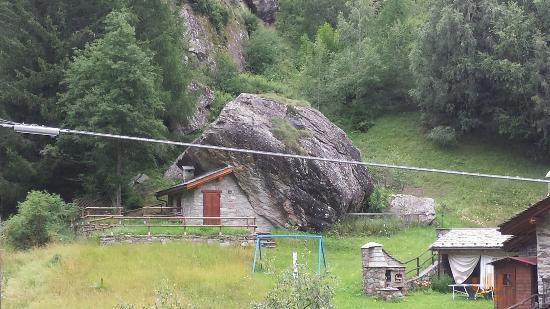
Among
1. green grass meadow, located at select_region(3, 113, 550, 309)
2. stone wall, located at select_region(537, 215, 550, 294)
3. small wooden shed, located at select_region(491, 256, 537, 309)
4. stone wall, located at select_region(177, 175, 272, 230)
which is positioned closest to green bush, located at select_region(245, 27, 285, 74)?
green grass meadow, located at select_region(3, 113, 550, 309)

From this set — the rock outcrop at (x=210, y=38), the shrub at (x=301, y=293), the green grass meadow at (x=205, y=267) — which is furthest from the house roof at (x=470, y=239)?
the rock outcrop at (x=210, y=38)

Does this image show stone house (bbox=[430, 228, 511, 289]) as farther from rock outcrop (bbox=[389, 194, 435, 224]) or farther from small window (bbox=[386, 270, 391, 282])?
rock outcrop (bbox=[389, 194, 435, 224])

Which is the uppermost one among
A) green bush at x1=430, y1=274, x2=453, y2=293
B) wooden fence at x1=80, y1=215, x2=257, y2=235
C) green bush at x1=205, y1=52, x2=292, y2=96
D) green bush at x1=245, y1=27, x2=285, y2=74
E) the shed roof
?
green bush at x1=245, y1=27, x2=285, y2=74

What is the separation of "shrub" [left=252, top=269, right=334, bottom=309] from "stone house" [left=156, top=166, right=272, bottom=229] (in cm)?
2189

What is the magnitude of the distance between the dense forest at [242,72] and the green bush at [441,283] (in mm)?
15770

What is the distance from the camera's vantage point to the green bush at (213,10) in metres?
64.8

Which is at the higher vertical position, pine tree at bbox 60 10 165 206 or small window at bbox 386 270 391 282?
pine tree at bbox 60 10 165 206

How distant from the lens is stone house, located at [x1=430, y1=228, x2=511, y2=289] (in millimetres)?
33875

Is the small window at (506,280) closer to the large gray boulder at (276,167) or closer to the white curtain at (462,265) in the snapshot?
the white curtain at (462,265)

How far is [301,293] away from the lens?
1759cm

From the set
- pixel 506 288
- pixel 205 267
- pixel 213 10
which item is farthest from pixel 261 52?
pixel 506 288

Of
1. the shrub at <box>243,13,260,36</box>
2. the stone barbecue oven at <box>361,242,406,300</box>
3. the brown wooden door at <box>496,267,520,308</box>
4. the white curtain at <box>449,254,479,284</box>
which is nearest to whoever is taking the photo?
the brown wooden door at <box>496,267,520,308</box>

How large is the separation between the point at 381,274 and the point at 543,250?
24.2 feet

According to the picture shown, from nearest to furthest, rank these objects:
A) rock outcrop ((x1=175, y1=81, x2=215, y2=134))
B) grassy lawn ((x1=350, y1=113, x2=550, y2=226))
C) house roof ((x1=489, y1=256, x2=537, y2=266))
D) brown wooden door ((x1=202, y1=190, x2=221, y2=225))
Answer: house roof ((x1=489, y1=256, x2=537, y2=266)) → brown wooden door ((x1=202, y1=190, x2=221, y2=225)) → grassy lawn ((x1=350, y1=113, x2=550, y2=226)) → rock outcrop ((x1=175, y1=81, x2=215, y2=134))
